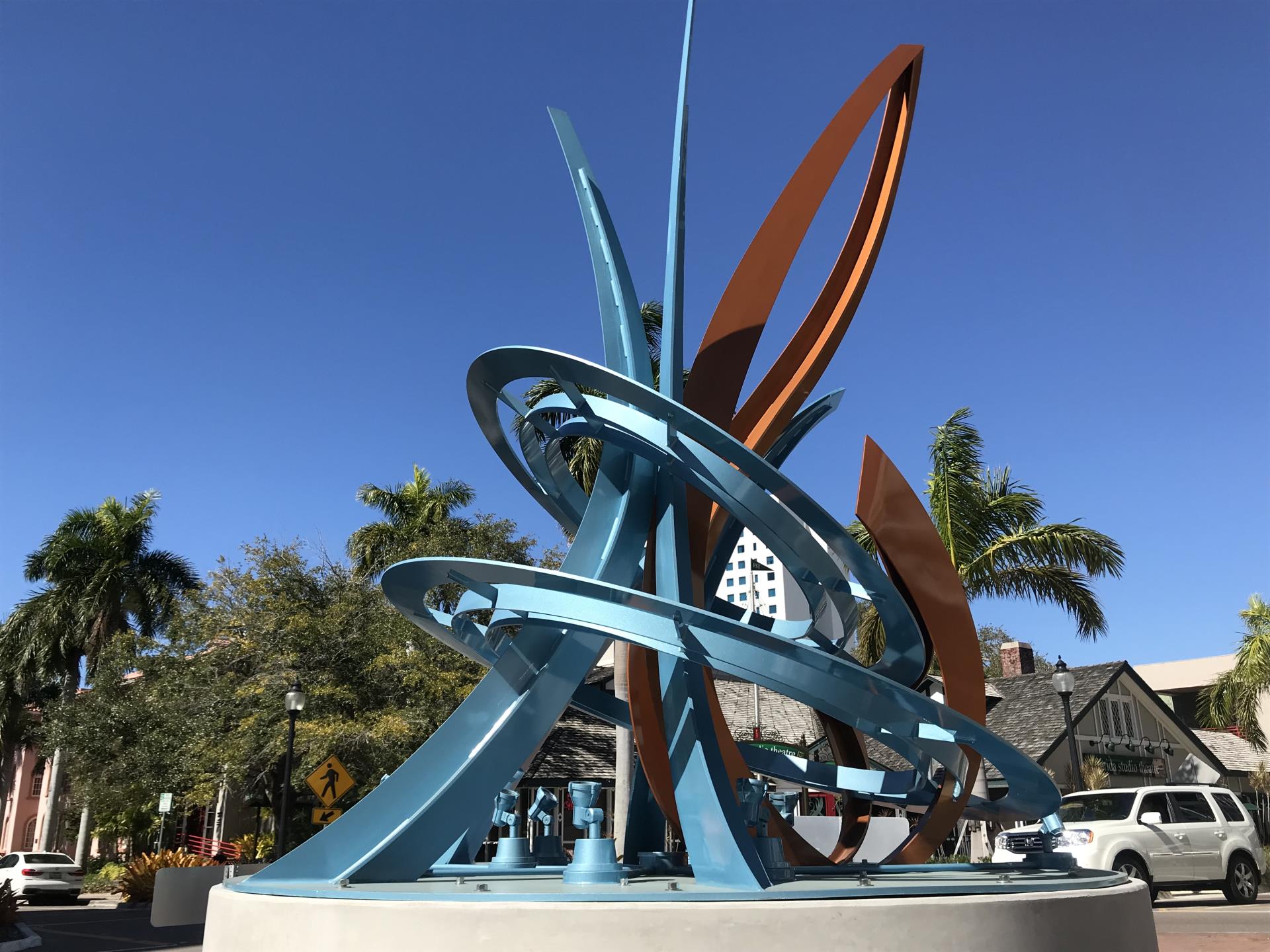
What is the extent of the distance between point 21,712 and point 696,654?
49.4 meters

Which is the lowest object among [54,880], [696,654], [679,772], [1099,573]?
[54,880]

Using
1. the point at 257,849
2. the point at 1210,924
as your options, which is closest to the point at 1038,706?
the point at 1210,924

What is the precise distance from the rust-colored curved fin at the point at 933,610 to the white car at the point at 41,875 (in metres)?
28.7

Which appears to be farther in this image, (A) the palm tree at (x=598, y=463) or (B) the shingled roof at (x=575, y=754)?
(B) the shingled roof at (x=575, y=754)

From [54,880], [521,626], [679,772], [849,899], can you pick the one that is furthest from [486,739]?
[54,880]

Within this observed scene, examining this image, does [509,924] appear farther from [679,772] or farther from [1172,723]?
[1172,723]

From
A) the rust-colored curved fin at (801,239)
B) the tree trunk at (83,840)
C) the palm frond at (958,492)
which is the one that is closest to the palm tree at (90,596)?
the tree trunk at (83,840)

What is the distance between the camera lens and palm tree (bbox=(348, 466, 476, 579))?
3859cm

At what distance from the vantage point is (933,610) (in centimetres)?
1027

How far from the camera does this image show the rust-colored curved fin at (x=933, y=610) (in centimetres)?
1002

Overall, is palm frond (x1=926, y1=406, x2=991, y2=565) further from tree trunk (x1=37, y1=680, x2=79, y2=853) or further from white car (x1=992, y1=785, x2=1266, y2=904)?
tree trunk (x1=37, y1=680, x2=79, y2=853)

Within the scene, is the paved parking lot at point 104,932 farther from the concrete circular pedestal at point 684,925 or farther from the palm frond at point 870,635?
the palm frond at point 870,635

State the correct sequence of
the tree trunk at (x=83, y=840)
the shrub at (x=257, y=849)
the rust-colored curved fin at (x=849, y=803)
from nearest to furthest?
the rust-colored curved fin at (x=849, y=803) < the shrub at (x=257, y=849) < the tree trunk at (x=83, y=840)

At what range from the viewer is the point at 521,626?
8.97m
